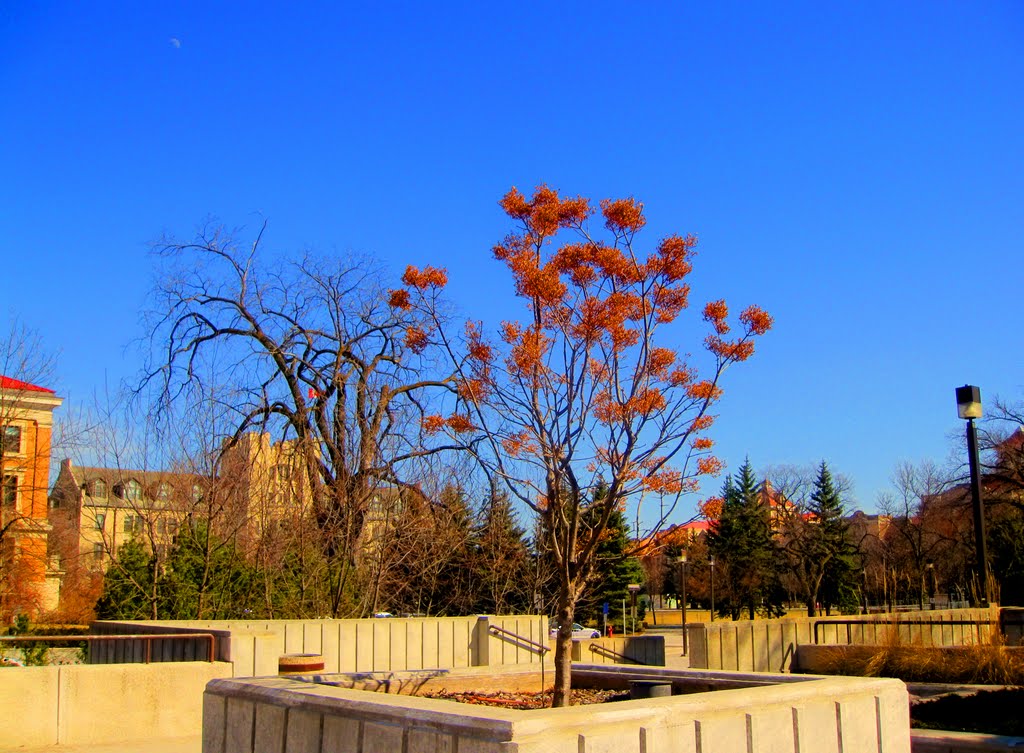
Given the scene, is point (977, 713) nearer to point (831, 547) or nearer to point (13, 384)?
point (13, 384)

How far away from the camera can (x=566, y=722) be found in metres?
5.19

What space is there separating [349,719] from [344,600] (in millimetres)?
15030

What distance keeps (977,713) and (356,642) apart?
334 inches

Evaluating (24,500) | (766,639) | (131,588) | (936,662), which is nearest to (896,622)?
(936,662)

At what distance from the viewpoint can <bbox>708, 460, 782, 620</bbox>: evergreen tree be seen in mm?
68625

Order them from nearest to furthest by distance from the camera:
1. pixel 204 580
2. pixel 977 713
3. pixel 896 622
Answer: pixel 977 713 → pixel 896 622 → pixel 204 580

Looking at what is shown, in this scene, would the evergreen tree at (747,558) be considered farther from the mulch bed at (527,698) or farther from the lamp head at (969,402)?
the mulch bed at (527,698)

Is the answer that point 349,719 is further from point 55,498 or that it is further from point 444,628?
point 55,498

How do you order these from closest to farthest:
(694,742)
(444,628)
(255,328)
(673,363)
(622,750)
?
(622,750)
(694,742)
(673,363)
(444,628)
(255,328)

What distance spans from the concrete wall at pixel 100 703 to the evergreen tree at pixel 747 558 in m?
58.3

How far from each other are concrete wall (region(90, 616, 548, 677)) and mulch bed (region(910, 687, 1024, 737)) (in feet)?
22.7

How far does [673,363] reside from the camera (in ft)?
31.0

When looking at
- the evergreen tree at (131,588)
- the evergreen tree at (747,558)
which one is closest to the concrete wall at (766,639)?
the evergreen tree at (131,588)

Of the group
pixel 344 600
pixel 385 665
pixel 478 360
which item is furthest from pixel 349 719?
pixel 344 600
